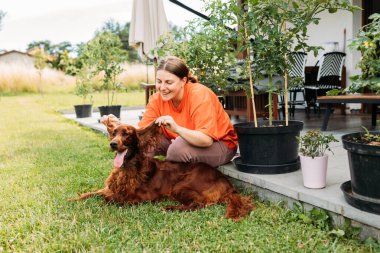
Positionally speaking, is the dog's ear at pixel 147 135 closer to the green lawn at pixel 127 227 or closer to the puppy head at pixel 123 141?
the puppy head at pixel 123 141

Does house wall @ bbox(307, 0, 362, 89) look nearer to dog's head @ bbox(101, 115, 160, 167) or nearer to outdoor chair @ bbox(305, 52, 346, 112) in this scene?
outdoor chair @ bbox(305, 52, 346, 112)

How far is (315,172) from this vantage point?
2355 millimetres

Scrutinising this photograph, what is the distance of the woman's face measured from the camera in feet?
9.18

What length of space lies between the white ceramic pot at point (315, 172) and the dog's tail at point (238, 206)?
383mm

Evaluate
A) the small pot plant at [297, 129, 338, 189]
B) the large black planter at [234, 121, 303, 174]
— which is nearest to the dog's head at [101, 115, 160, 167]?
the large black planter at [234, 121, 303, 174]

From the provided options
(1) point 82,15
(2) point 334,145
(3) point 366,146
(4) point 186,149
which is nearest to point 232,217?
(4) point 186,149

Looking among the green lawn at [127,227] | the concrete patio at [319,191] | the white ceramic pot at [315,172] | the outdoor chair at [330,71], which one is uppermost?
the outdoor chair at [330,71]

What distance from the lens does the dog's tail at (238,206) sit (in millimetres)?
2362

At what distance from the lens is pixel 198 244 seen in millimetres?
2016

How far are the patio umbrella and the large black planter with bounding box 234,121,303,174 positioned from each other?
339 cm

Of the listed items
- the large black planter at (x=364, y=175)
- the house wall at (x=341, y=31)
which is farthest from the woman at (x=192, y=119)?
the house wall at (x=341, y=31)

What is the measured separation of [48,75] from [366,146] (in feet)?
68.0

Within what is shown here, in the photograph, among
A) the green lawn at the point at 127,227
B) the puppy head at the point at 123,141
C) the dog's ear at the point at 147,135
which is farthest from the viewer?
the dog's ear at the point at 147,135

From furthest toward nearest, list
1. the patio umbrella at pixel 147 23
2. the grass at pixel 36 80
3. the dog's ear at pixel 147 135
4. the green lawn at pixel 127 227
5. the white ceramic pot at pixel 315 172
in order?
the grass at pixel 36 80
the patio umbrella at pixel 147 23
the dog's ear at pixel 147 135
the white ceramic pot at pixel 315 172
the green lawn at pixel 127 227
